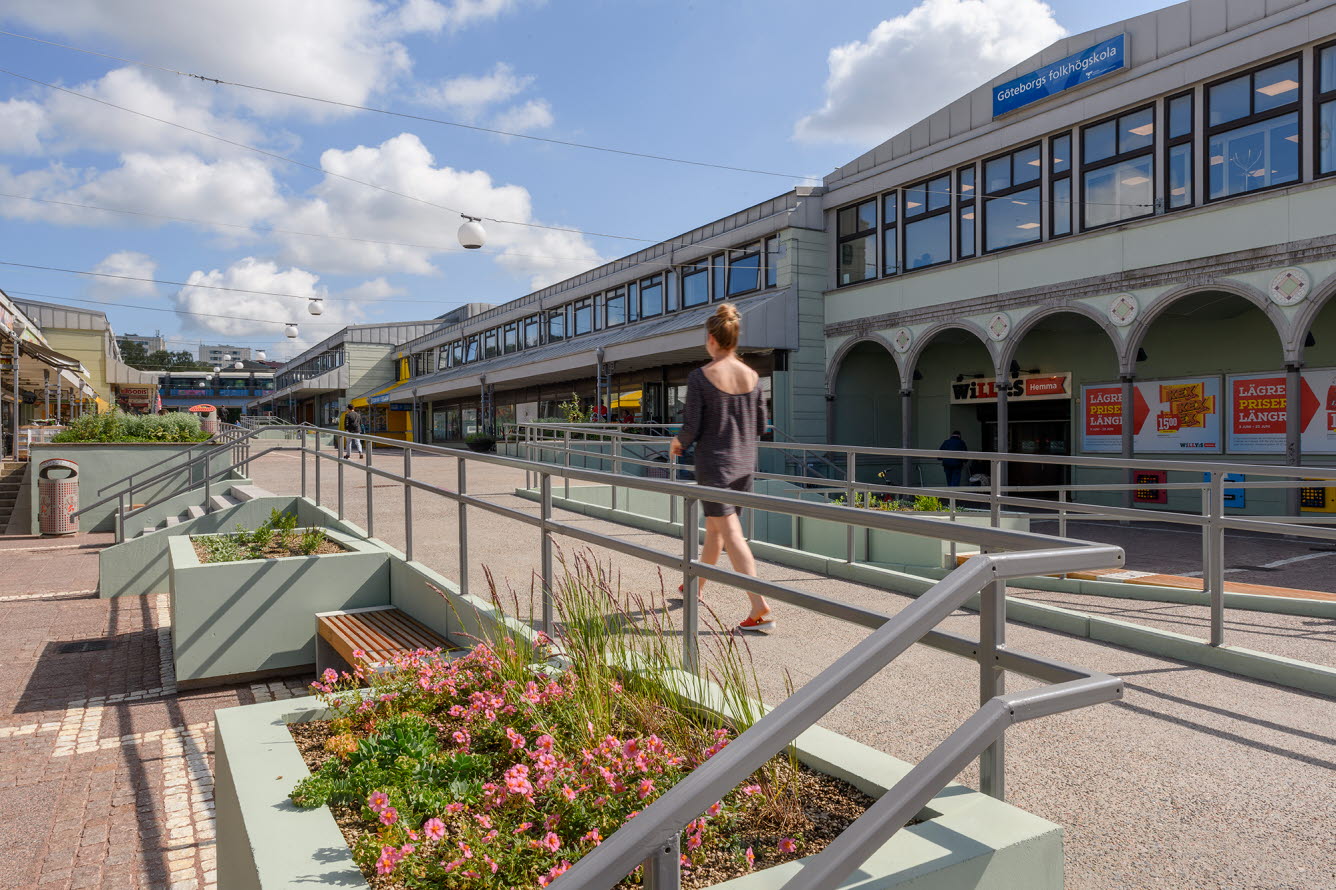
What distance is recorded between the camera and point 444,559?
7301 mm

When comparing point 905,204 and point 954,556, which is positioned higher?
point 905,204

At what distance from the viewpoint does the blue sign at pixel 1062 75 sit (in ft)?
53.8

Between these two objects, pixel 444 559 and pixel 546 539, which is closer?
pixel 546 539

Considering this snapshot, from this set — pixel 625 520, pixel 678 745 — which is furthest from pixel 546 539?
pixel 625 520

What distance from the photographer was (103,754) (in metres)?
5.40

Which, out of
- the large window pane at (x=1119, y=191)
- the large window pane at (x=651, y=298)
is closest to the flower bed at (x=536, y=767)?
the large window pane at (x=1119, y=191)

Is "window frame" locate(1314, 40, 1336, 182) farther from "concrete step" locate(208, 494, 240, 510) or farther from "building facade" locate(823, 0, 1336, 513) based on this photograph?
"concrete step" locate(208, 494, 240, 510)

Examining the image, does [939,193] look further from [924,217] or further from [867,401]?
[867,401]

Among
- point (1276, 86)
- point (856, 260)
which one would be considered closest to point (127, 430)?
point (856, 260)

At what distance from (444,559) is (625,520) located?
13.0 feet

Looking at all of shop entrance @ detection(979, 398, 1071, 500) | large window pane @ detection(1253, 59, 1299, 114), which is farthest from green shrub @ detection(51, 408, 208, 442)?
large window pane @ detection(1253, 59, 1299, 114)

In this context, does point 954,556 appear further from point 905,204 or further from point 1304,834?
point 905,204

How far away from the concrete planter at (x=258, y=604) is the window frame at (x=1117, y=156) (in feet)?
48.5

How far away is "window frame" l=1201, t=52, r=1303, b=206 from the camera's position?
45.8ft
